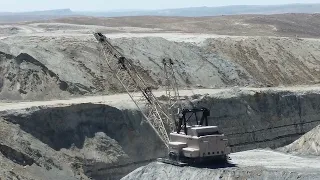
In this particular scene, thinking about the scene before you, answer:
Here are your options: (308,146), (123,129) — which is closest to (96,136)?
(123,129)

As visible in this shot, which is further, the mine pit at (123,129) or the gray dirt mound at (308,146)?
the mine pit at (123,129)

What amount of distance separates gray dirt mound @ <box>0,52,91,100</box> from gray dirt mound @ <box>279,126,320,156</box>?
20.0 metres

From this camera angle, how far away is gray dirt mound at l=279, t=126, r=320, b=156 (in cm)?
3544

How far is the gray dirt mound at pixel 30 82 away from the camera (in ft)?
167

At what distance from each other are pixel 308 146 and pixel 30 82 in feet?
76.8

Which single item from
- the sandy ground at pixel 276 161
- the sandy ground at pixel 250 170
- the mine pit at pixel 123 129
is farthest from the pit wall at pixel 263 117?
the sandy ground at pixel 250 170

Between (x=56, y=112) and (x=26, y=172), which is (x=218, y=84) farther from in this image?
(x=26, y=172)

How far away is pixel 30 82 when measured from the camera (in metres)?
51.4

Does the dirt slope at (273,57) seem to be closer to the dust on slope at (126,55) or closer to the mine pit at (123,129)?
the dust on slope at (126,55)

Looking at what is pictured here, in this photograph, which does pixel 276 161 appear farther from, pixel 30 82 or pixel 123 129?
pixel 30 82

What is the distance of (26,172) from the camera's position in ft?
125

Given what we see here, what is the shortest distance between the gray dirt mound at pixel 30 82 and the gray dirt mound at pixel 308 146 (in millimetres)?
20030

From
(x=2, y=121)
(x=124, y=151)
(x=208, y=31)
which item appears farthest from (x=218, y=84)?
(x=208, y=31)

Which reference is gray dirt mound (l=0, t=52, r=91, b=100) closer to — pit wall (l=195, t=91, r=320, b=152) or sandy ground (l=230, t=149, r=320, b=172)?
pit wall (l=195, t=91, r=320, b=152)
